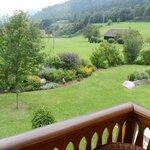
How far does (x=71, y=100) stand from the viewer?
29.0 feet

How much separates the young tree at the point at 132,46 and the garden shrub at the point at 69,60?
372 centimetres

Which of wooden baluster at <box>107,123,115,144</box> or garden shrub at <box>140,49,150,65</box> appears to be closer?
wooden baluster at <box>107,123,115,144</box>

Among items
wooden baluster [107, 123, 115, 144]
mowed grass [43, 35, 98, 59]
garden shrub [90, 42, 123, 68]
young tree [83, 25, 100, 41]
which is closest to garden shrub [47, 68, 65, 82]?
garden shrub [90, 42, 123, 68]

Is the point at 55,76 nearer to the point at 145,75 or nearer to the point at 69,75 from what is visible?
the point at 69,75

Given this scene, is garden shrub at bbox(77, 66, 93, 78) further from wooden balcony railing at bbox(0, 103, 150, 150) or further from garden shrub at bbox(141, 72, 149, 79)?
wooden balcony railing at bbox(0, 103, 150, 150)

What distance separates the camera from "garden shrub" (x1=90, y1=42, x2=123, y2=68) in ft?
45.3

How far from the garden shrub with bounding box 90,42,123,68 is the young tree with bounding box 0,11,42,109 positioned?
652 cm

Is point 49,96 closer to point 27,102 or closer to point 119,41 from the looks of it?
point 27,102

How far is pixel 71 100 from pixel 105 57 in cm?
596

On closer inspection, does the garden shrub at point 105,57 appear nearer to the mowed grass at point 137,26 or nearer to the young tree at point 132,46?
the young tree at point 132,46

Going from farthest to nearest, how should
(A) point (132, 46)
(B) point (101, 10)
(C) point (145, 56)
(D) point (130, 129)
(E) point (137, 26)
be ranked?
1. (B) point (101, 10)
2. (E) point (137, 26)
3. (C) point (145, 56)
4. (A) point (132, 46)
5. (D) point (130, 129)

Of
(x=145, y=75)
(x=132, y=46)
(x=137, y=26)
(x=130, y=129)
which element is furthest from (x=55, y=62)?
(x=137, y=26)

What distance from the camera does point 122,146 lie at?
1.60 m

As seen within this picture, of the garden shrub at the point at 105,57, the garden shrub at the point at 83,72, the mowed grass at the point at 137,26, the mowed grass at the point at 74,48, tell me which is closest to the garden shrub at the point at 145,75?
the garden shrub at the point at 83,72
